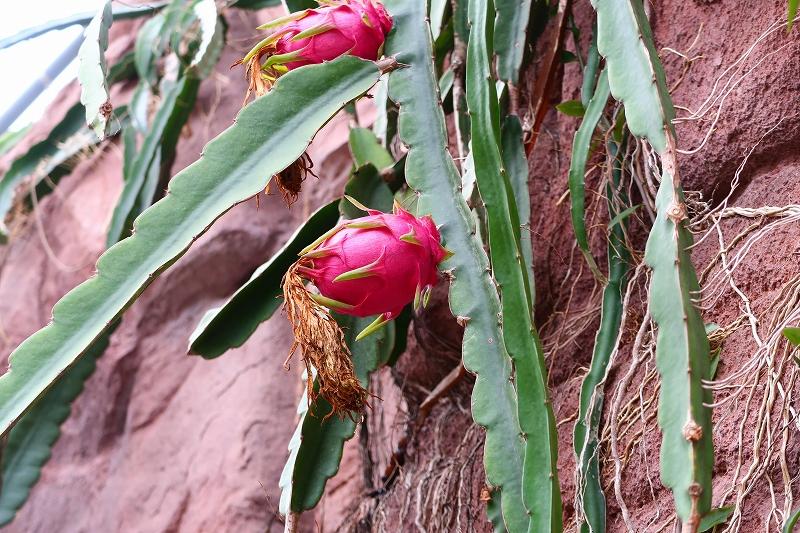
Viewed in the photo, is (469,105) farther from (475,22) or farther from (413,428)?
(413,428)

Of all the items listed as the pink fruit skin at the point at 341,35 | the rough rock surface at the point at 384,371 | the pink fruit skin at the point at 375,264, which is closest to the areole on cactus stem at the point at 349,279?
the pink fruit skin at the point at 375,264

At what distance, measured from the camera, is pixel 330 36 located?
1.23 metres

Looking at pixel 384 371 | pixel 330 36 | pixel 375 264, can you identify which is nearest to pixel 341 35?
pixel 330 36

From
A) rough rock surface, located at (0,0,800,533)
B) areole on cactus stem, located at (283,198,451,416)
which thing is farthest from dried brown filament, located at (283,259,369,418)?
rough rock surface, located at (0,0,800,533)

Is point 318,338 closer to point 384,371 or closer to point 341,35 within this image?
point 341,35

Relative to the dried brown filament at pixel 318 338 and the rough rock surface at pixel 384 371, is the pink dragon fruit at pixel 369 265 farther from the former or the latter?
the rough rock surface at pixel 384 371

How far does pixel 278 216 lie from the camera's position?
103 inches

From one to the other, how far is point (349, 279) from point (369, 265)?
29 mm

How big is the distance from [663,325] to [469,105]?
1.59 ft

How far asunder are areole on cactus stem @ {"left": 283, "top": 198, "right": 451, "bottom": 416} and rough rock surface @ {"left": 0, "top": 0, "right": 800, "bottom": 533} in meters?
0.44

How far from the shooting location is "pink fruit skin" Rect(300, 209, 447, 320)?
A: 1.04 metres

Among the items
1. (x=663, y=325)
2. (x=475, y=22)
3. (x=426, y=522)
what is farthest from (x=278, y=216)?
(x=663, y=325)

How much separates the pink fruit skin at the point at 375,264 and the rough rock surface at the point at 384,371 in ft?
1.43

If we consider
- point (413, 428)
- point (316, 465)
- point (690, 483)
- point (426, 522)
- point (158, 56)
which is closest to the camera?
point (690, 483)
